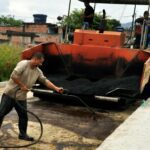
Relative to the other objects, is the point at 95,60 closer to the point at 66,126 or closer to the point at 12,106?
the point at 66,126

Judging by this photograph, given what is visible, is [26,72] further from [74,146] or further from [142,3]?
[142,3]

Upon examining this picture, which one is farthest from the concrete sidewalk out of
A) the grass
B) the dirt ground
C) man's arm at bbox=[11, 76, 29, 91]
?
the grass

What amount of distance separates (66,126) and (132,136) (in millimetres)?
2904

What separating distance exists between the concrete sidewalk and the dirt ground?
100 centimetres

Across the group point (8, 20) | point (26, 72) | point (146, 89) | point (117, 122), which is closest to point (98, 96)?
point (117, 122)

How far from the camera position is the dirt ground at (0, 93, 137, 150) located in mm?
7070

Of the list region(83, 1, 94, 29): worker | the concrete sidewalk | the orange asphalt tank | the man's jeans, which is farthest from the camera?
region(83, 1, 94, 29): worker

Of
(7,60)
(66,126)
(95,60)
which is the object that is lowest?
(66,126)

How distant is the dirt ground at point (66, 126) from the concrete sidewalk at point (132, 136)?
100 centimetres

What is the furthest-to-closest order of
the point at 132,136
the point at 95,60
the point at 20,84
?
the point at 95,60 → the point at 20,84 → the point at 132,136

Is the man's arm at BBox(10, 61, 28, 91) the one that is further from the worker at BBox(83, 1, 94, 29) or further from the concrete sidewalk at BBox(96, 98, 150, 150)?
the worker at BBox(83, 1, 94, 29)

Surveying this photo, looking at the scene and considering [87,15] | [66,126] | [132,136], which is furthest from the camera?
[87,15]

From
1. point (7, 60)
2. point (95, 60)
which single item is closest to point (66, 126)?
point (95, 60)

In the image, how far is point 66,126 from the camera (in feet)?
27.3
